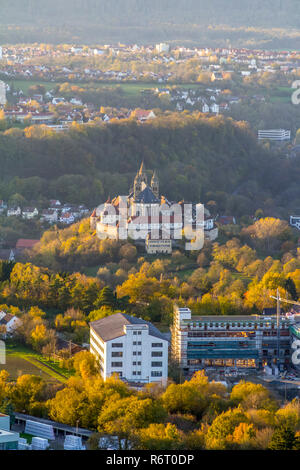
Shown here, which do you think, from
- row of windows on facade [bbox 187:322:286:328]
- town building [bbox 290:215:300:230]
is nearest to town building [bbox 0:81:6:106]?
town building [bbox 290:215:300:230]

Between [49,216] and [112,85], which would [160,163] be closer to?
[49,216]

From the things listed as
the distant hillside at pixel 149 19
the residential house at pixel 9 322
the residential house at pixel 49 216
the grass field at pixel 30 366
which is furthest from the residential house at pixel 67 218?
the distant hillside at pixel 149 19

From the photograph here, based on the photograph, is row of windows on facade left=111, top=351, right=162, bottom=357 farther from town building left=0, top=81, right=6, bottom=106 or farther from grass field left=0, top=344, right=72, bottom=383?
town building left=0, top=81, right=6, bottom=106

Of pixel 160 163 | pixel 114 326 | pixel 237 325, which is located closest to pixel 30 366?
pixel 114 326

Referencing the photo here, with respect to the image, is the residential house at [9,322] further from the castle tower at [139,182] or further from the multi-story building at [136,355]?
the castle tower at [139,182]

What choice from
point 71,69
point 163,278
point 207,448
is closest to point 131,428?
point 207,448
